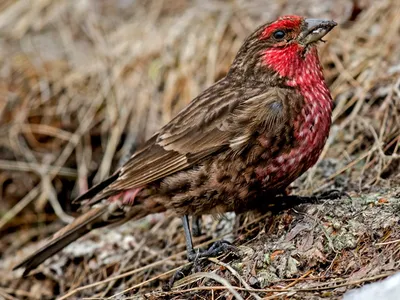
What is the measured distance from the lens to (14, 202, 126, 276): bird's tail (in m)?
4.70

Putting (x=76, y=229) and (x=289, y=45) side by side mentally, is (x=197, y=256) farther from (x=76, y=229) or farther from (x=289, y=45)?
(x=289, y=45)

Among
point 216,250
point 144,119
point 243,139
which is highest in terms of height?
point 144,119

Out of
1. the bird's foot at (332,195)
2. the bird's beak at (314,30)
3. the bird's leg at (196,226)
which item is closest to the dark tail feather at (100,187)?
the bird's leg at (196,226)

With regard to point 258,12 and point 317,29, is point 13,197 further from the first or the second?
point 317,29

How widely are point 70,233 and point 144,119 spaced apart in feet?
6.32

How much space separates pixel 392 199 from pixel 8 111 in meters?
4.16

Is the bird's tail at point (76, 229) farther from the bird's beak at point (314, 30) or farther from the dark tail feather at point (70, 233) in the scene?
the bird's beak at point (314, 30)

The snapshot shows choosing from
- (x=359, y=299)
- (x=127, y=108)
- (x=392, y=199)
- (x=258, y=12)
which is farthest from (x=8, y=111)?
(x=359, y=299)

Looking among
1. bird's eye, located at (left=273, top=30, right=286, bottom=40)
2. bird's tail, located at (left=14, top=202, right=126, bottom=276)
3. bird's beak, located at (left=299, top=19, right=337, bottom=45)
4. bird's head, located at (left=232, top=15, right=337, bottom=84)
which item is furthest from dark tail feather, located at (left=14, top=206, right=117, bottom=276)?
bird's beak, located at (left=299, top=19, right=337, bottom=45)

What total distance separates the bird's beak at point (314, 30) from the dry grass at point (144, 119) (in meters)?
0.97

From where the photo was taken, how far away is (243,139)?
13.3 feet

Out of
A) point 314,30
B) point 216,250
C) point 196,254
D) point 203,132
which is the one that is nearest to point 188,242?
point 196,254

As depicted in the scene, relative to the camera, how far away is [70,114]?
675 centimetres

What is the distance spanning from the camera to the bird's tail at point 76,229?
470cm
